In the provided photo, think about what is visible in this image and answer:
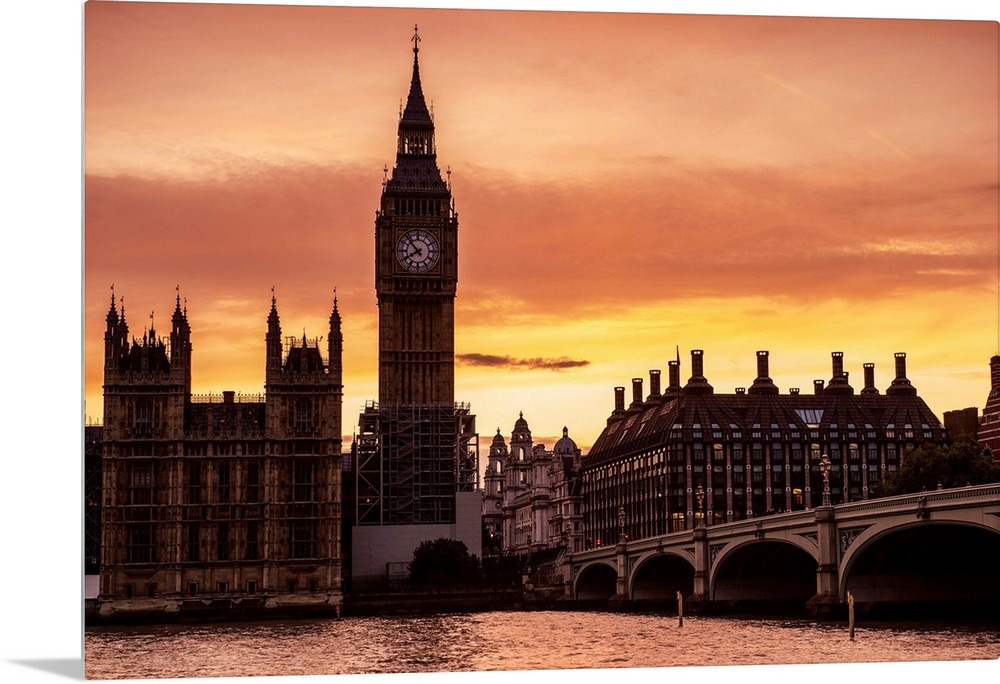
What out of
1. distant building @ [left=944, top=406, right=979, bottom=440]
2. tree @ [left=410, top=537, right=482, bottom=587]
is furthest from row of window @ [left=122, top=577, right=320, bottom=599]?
distant building @ [left=944, top=406, right=979, bottom=440]

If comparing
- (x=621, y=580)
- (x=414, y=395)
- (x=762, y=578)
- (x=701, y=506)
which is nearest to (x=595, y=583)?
(x=621, y=580)

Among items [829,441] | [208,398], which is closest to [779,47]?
[208,398]

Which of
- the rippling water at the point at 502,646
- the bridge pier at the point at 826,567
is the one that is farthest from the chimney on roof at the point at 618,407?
the bridge pier at the point at 826,567

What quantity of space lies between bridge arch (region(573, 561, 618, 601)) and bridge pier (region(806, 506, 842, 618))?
107 ft

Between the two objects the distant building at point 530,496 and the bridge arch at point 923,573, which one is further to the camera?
the distant building at point 530,496

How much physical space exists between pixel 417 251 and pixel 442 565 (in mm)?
20366

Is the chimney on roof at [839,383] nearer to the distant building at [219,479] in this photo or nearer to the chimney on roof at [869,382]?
the chimney on roof at [869,382]

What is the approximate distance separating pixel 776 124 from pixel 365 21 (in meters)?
9.62

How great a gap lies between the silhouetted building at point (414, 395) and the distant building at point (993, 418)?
2580cm

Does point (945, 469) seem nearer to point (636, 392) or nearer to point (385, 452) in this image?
point (385, 452)

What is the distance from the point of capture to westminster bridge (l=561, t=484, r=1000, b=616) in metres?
46.1

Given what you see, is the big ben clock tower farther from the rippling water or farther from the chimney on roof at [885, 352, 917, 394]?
the rippling water

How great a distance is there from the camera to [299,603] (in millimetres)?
73812

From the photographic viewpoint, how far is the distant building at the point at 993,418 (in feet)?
275
